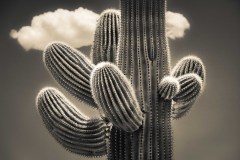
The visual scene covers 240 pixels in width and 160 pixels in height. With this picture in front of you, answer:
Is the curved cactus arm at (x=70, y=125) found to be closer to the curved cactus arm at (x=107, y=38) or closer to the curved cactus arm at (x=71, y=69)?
the curved cactus arm at (x=71, y=69)

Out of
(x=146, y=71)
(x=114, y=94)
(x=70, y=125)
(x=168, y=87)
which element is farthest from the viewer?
(x=70, y=125)

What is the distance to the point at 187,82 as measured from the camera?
473 centimetres

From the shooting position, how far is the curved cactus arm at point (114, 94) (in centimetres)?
432

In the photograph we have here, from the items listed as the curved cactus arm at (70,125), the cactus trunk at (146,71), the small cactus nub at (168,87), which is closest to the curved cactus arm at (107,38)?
the cactus trunk at (146,71)

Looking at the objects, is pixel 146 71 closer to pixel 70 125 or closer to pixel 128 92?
pixel 128 92

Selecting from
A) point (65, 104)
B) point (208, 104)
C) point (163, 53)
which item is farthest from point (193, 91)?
point (208, 104)

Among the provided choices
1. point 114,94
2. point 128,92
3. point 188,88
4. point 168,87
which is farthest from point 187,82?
point 114,94

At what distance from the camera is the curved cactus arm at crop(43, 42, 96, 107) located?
4789mm

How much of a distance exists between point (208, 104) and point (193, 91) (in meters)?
1.59

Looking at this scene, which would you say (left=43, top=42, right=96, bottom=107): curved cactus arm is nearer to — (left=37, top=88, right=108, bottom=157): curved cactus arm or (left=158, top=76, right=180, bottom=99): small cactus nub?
(left=37, top=88, right=108, bottom=157): curved cactus arm

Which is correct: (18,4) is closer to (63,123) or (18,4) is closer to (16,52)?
(16,52)

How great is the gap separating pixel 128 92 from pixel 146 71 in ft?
1.06

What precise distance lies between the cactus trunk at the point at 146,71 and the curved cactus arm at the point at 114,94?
0.65ft

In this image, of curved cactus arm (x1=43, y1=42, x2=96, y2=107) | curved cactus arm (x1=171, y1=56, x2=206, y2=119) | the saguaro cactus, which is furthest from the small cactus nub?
curved cactus arm (x1=43, y1=42, x2=96, y2=107)
